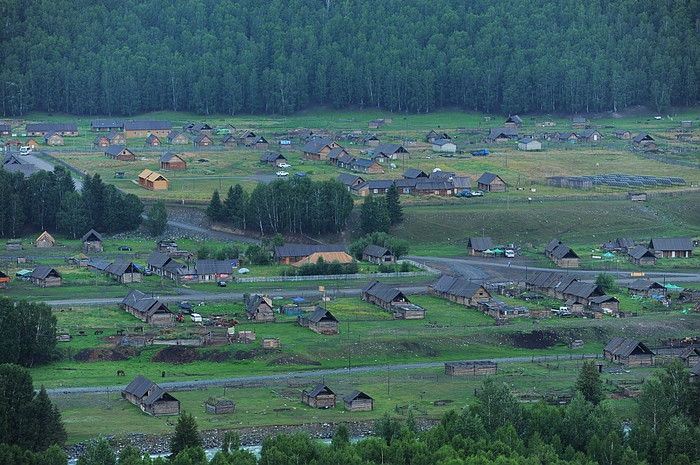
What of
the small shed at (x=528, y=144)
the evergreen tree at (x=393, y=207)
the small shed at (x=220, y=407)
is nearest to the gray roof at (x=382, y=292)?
the evergreen tree at (x=393, y=207)

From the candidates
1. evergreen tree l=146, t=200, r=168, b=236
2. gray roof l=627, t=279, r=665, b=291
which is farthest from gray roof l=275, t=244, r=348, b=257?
gray roof l=627, t=279, r=665, b=291

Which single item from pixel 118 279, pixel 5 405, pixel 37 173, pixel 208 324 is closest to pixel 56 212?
pixel 37 173

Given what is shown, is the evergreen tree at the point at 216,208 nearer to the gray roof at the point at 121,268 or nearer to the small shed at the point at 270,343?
the gray roof at the point at 121,268

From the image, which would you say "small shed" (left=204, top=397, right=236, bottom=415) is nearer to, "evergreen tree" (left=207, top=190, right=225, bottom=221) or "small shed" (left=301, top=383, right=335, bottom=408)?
"small shed" (left=301, top=383, right=335, bottom=408)

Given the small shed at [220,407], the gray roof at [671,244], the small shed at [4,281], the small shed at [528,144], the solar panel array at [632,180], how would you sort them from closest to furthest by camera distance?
the small shed at [220,407], the small shed at [4,281], the gray roof at [671,244], the solar panel array at [632,180], the small shed at [528,144]

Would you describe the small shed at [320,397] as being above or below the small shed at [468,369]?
above

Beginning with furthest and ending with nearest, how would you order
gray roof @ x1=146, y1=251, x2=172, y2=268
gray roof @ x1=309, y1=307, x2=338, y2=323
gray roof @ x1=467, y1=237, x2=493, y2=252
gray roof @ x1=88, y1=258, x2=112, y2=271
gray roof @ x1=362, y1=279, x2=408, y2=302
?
gray roof @ x1=467, y1=237, x2=493, y2=252, gray roof @ x1=88, y1=258, x2=112, y2=271, gray roof @ x1=146, y1=251, x2=172, y2=268, gray roof @ x1=362, y1=279, x2=408, y2=302, gray roof @ x1=309, y1=307, x2=338, y2=323
